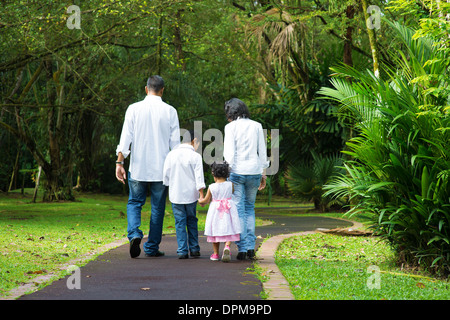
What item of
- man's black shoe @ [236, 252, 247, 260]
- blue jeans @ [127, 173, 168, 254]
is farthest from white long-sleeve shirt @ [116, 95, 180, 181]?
man's black shoe @ [236, 252, 247, 260]

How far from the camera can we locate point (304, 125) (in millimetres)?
19656

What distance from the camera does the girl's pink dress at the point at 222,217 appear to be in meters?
7.32

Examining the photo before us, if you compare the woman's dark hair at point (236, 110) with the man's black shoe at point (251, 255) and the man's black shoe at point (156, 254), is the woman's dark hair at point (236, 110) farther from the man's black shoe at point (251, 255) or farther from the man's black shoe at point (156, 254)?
the man's black shoe at point (156, 254)

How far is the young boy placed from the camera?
25.5 feet

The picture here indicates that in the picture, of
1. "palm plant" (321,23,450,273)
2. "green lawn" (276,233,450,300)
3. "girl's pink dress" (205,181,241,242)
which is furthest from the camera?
"girl's pink dress" (205,181,241,242)

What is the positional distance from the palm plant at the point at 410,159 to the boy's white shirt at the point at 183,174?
180cm

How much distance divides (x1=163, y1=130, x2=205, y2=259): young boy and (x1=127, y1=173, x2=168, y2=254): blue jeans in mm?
223

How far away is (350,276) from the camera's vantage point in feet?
21.2

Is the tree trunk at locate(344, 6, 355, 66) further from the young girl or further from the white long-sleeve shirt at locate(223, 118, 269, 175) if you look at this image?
the young girl

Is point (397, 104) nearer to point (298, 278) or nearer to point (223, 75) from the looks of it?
point (298, 278)

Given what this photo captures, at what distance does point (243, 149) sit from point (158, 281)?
220cm

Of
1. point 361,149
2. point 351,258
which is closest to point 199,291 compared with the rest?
point 361,149

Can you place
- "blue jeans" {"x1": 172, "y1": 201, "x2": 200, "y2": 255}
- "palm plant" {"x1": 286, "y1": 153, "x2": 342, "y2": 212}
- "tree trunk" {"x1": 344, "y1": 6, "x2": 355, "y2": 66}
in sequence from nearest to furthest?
"blue jeans" {"x1": 172, "y1": 201, "x2": 200, "y2": 255} < "tree trunk" {"x1": 344, "y1": 6, "x2": 355, "y2": 66} < "palm plant" {"x1": 286, "y1": 153, "x2": 342, "y2": 212}

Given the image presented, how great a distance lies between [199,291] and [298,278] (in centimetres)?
123
